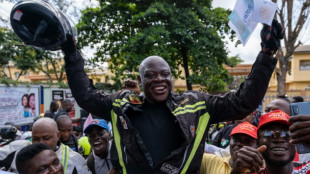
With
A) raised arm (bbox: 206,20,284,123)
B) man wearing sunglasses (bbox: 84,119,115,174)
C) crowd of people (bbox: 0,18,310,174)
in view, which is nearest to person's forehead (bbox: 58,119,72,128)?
man wearing sunglasses (bbox: 84,119,115,174)

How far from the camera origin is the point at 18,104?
10211 millimetres

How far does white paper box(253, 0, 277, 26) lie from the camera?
157 centimetres

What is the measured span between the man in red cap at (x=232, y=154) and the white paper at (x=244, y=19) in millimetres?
1103

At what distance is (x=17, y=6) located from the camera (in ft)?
6.30

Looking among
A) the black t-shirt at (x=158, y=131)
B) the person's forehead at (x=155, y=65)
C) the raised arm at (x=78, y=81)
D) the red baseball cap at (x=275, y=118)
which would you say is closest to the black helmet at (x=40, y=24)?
the raised arm at (x=78, y=81)

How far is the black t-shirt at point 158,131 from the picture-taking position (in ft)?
6.23

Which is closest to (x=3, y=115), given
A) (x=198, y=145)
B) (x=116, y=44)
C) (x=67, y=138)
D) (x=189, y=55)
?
(x=116, y=44)

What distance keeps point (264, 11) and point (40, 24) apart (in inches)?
59.8

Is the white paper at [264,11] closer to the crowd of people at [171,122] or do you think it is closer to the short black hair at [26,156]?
the crowd of people at [171,122]

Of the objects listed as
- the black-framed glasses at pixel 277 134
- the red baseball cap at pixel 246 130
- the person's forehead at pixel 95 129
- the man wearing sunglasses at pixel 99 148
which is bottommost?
the man wearing sunglasses at pixel 99 148

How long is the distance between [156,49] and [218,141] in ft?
23.9

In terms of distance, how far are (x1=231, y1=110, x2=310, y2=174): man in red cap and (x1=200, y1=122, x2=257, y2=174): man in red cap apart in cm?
29

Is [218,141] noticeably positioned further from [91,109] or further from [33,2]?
[33,2]

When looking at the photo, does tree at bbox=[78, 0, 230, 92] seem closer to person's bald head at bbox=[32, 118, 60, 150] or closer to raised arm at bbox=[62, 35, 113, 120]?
person's bald head at bbox=[32, 118, 60, 150]
